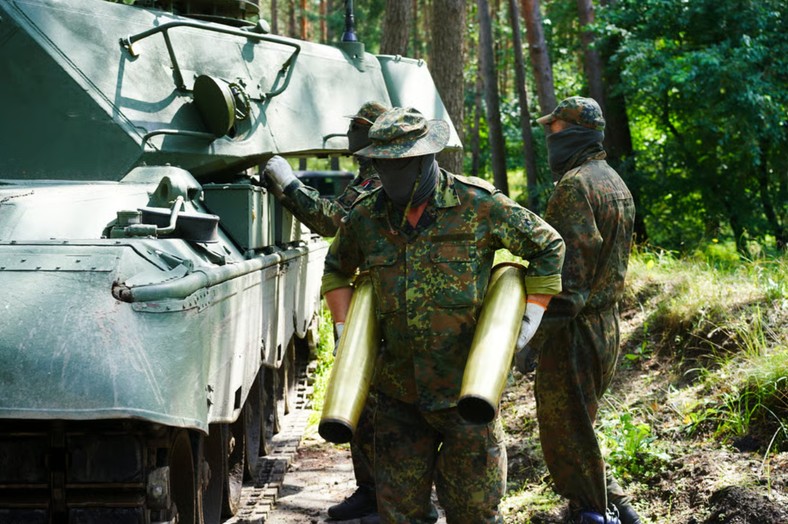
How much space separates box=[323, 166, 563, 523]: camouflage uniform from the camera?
12.9 feet

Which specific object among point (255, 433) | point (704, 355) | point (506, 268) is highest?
point (506, 268)

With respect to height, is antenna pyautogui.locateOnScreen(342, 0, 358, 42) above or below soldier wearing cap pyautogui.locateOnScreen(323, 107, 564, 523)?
above

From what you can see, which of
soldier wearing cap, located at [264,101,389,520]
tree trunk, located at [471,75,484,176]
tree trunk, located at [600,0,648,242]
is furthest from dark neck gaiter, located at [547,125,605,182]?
tree trunk, located at [471,75,484,176]

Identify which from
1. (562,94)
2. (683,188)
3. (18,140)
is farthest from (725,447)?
(562,94)

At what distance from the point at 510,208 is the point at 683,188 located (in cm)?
1086

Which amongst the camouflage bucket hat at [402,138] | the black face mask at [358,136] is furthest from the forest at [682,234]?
the black face mask at [358,136]

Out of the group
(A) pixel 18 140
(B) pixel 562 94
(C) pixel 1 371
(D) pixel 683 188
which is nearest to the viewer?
(C) pixel 1 371

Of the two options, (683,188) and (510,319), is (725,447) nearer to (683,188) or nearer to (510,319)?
(510,319)

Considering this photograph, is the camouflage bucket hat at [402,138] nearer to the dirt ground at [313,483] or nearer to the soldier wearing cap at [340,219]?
the soldier wearing cap at [340,219]

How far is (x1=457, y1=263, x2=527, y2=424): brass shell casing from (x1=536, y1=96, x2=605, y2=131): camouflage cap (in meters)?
1.31

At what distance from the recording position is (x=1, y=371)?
3.34 meters

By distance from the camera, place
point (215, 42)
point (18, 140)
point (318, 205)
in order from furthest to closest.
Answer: point (215, 42), point (318, 205), point (18, 140)

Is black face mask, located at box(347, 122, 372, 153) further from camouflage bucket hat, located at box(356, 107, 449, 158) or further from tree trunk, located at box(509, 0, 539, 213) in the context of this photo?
tree trunk, located at box(509, 0, 539, 213)

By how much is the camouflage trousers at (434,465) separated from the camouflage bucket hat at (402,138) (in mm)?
995
